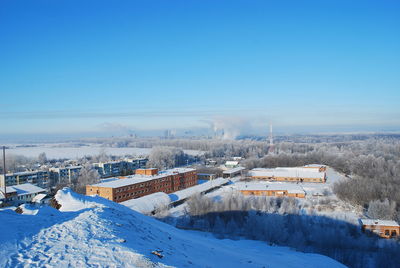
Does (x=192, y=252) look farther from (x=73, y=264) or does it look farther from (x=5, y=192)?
(x=5, y=192)

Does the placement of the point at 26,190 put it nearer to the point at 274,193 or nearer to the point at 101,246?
the point at 274,193

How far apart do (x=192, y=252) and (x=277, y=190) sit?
1726 centimetres

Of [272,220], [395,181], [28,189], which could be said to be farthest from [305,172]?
[28,189]

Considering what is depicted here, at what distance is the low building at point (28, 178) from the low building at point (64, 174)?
680 mm

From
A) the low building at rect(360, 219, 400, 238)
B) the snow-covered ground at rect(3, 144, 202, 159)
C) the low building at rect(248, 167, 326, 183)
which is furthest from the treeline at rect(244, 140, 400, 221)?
the snow-covered ground at rect(3, 144, 202, 159)

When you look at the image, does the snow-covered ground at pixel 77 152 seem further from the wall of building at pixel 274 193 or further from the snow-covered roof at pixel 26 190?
the wall of building at pixel 274 193

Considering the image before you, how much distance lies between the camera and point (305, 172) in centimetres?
3428

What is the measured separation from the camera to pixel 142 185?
931 inches

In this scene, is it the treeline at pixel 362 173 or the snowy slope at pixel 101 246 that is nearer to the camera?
the snowy slope at pixel 101 246

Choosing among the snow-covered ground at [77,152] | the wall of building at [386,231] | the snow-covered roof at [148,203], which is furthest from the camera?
the snow-covered ground at [77,152]

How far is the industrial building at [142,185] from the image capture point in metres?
21.6

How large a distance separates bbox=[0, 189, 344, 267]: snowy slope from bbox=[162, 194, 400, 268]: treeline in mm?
2905

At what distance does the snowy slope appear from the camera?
5.68 m

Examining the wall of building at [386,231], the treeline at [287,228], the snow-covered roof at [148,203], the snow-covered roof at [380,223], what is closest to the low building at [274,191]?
the treeline at [287,228]
